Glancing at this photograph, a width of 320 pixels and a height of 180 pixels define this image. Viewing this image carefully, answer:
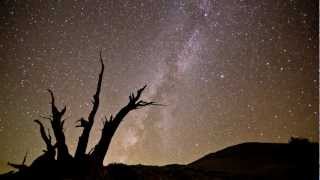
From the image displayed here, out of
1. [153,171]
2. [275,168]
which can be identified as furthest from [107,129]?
[275,168]

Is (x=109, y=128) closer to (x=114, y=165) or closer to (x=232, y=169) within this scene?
(x=114, y=165)

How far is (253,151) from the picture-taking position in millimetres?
17766

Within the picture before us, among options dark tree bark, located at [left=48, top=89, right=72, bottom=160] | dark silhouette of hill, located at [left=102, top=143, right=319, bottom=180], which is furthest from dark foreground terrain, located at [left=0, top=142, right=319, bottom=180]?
dark tree bark, located at [left=48, top=89, right=72, bottom=160]

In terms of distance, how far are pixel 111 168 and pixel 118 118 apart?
126 inches

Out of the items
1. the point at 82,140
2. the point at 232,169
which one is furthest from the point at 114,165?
the point at 232,169

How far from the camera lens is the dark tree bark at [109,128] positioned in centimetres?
1022

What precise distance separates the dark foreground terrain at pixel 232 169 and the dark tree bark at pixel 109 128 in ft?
4.01

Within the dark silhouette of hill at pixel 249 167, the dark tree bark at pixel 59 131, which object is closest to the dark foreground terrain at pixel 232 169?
the dark silhouette of hill at pixel 249 167

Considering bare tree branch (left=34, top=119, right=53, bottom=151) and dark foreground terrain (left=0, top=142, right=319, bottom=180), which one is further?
bare tree branch (left=34, top=119, right=53, bottom=151)

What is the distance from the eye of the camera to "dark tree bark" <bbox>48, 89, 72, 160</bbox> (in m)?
9.94

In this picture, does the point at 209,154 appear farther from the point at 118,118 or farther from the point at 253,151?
the point at 118,118

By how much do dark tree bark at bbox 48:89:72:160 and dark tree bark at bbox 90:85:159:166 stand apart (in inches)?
30.5

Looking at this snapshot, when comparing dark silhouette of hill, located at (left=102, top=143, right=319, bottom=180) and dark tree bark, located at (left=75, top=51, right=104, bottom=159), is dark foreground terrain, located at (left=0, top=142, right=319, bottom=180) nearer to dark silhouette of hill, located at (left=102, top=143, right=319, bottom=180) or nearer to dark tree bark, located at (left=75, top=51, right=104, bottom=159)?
dark silhouette of hill, located at (left=102, top=143, right=319, bottom=180)

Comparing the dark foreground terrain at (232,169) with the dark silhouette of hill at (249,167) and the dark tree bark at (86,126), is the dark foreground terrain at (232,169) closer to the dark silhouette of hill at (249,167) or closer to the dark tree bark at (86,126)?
the dark silhouette of hill at (249,167)
